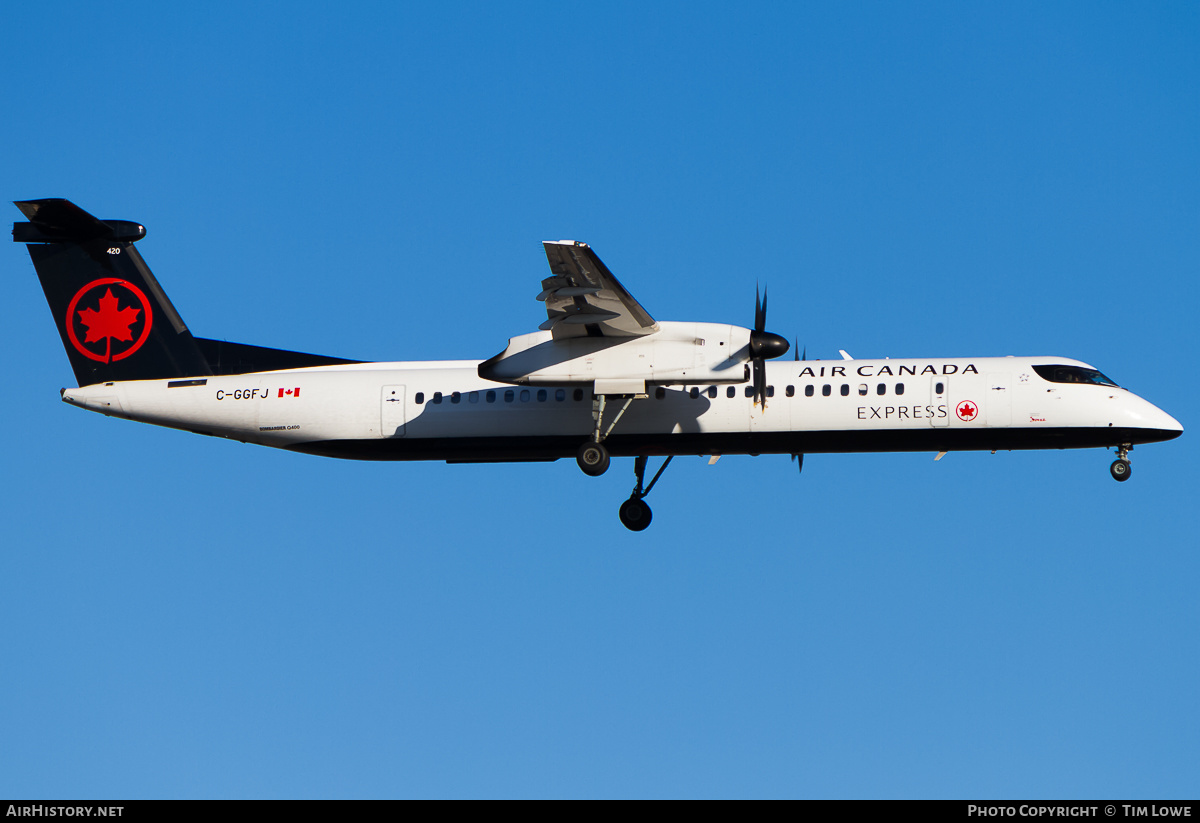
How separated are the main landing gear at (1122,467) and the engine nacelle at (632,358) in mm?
7222

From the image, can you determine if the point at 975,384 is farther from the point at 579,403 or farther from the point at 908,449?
the point at 579,403

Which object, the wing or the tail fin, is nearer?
the wing

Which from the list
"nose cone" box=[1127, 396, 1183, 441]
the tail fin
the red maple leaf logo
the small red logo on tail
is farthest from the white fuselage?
the red maple leaf logo

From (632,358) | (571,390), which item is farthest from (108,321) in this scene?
(632,358)

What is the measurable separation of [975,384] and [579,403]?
7603 mm

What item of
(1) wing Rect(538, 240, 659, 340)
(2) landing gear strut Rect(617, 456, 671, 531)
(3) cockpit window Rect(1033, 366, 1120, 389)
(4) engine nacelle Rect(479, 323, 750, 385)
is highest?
(1) wing Rect(538, 240, 659, 340)

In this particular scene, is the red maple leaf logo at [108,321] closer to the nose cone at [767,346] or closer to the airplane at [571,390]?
the airplane at [571,390]

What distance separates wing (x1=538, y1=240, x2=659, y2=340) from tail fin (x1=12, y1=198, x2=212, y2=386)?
26.1ft

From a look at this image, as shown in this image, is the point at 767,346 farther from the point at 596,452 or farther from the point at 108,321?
the point at 108,321

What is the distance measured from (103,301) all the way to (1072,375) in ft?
64.5

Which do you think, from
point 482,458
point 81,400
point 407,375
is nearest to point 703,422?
point 482,458

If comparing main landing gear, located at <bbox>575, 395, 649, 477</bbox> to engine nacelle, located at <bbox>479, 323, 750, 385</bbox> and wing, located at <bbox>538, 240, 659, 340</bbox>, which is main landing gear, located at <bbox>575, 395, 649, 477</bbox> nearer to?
engine nacelle, located at <bbox>479, 323, 750, 385</bbox>

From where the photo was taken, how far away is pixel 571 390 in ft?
87.0

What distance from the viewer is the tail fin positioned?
27656 mm
